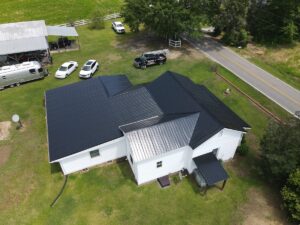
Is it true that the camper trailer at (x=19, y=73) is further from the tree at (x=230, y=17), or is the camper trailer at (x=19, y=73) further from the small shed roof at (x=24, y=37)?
the tree at (x=230, y=17)

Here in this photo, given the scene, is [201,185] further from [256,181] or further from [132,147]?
[132,147]

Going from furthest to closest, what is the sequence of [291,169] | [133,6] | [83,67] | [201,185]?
[133,6]
[83,67]
[201,185]
[291,169]

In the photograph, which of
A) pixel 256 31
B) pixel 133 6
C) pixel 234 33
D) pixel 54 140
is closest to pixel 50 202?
pixel 54 140

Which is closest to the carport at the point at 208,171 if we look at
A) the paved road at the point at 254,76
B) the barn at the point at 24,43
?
the paved road at the point at 254,76

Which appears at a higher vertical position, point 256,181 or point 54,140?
point 54,140

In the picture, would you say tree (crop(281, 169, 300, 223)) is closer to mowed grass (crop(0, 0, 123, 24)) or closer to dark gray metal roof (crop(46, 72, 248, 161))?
dark gray metal roof (crop(46, 72, 248, 161))

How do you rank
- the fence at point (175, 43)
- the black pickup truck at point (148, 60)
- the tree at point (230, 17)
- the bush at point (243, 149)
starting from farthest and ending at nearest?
1. the fence at point (175, 43)
2. the tree at point (230, 17)
3. the black pickup truck at point (148, 60)
4. the bush at point (243, 149)

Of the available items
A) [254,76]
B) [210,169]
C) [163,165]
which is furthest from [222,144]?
[254,76]
